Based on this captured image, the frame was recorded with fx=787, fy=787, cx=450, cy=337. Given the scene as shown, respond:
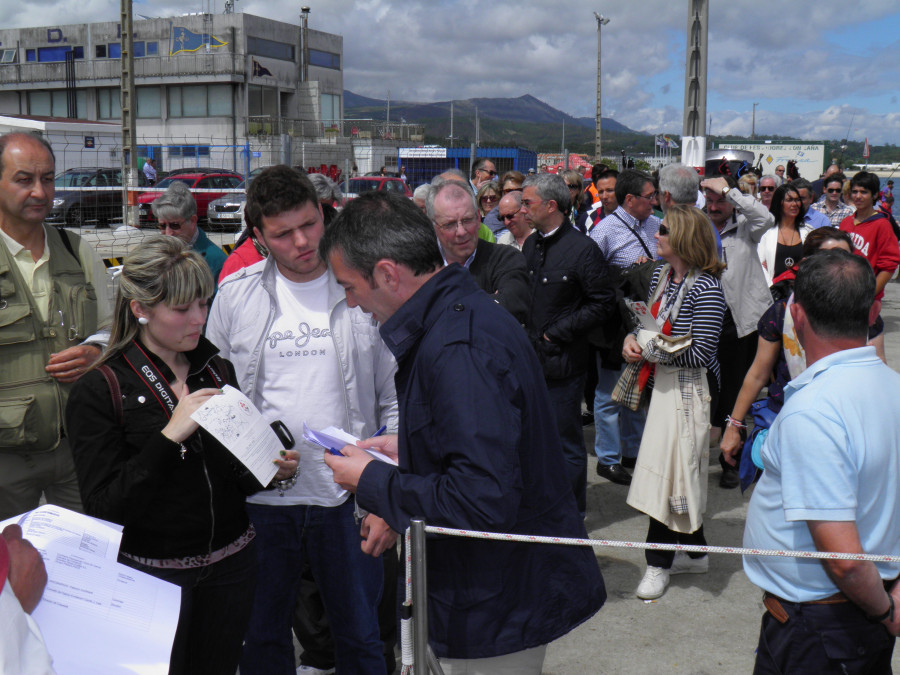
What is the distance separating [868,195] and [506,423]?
8185mm

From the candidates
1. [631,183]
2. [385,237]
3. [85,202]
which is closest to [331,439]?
[385,237]

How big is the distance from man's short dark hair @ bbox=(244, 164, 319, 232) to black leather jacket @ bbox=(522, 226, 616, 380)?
2.19m

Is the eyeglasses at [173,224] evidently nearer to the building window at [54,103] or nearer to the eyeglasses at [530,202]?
the eyeglasses at [530,202]

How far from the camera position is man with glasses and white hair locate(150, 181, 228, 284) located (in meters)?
4.88

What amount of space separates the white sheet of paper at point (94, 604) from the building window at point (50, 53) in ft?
196

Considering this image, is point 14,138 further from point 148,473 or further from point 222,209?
point 222,209

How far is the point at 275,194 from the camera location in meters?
2.90

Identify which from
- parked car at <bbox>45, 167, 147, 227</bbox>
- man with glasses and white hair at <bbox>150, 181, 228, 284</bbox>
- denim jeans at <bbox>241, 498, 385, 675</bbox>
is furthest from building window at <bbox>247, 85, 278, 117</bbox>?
denim jeans at <bbox>241, 498, 385, 675</bbox>

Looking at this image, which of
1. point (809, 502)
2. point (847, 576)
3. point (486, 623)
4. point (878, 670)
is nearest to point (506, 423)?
point (486, 623)

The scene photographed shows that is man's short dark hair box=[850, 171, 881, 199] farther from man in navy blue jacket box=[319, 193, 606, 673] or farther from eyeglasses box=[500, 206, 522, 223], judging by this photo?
man in navy blue jacket box=[319, 193, 606, 673]

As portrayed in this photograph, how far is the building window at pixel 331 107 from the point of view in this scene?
53.3 m

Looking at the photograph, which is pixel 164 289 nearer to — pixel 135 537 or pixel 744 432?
pixel 135 537

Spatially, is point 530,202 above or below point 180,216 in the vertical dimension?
above

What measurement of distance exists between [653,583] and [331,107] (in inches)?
2139
